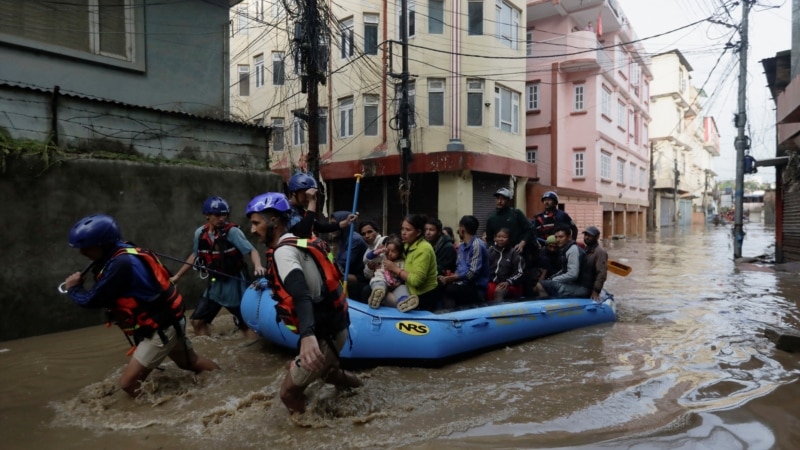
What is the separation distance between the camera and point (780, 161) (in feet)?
44.3

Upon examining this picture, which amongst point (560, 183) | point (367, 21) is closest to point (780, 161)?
point (560, 183)

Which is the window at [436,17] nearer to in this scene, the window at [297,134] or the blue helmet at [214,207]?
the window at [297,134]

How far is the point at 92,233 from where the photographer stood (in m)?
3.22

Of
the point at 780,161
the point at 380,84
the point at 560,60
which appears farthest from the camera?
the point at 560,60

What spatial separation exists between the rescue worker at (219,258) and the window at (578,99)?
20.4m

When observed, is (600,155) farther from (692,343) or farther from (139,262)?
(139,262)

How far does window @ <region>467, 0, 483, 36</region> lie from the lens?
17234mm

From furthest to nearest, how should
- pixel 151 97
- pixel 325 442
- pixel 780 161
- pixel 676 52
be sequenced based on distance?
1. pixel 676 52
2. pixel 780 161
3. pixel 151 97
4. pixel 325 442

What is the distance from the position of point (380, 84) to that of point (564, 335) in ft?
44.4

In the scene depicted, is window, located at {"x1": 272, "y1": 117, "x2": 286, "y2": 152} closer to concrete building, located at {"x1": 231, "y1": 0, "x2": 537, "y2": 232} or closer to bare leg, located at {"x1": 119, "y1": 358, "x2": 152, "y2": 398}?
concrete building, located at {"x1": 231, "y1": 0, "x2": 537, "y2": 232}

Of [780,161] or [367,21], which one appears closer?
[780,161]

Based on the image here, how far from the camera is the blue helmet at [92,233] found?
3.19 meters

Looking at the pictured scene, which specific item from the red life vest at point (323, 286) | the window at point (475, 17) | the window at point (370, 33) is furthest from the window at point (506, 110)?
the red life vest at point (323, 286)

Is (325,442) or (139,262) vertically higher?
(139,262)
